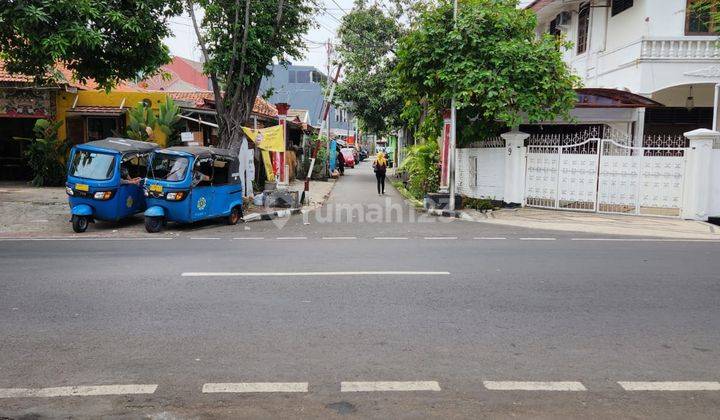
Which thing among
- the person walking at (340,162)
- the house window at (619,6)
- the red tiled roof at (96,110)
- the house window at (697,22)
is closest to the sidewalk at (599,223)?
the house window at (697,22)

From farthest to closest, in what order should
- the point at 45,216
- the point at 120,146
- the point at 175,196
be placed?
the point at 45,216, the point at 120,146, the point at 175,196

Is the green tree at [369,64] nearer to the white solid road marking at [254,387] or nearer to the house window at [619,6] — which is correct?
the house window at [619,6]

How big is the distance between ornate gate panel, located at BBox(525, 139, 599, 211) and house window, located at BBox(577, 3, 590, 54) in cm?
738

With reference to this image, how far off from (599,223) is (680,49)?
748 cm

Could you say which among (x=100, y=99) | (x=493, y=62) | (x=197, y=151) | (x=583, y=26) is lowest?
(x=197, y=151)

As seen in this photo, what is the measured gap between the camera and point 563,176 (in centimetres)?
1573

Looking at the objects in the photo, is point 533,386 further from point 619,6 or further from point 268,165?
point 619,6

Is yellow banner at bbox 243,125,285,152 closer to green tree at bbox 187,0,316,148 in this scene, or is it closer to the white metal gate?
green tree at bbox 187,0,316,148

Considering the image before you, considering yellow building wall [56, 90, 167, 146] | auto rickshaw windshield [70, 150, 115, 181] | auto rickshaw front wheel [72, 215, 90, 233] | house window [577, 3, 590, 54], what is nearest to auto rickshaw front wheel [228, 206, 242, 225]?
auto rickshaw windshield [70, 150, 115, 181]

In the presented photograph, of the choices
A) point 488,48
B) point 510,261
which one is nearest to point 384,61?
point 488,48

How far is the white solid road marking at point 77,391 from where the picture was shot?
3.98 meters

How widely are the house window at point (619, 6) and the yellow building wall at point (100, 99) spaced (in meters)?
16.5

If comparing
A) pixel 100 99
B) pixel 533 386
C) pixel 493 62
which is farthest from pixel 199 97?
pixel 533 386

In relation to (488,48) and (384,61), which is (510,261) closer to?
(488,48)
